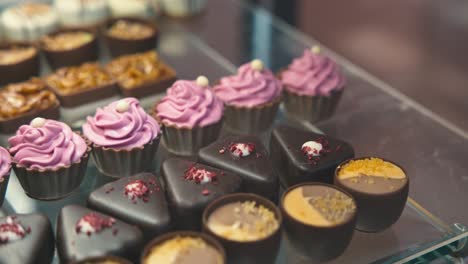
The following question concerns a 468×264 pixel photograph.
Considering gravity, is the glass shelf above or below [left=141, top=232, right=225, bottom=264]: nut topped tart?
below

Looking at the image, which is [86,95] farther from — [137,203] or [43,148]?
[137,203]

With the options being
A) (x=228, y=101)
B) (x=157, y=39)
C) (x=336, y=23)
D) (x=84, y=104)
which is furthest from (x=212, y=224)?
(x=336, y=23)

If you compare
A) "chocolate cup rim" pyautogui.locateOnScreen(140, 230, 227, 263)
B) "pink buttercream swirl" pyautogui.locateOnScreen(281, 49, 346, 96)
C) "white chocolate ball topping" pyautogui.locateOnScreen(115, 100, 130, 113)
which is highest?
"white chocolate ball topping" pyautogui.locateOnScreen(115, 100, 130, 113)

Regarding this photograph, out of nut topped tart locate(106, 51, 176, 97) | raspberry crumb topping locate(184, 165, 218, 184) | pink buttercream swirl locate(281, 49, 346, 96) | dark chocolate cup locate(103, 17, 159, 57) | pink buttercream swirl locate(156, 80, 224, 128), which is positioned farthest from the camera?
dark chocolate cup locate(103, 17, 159, 57)

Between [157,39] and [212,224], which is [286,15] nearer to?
[157,39]

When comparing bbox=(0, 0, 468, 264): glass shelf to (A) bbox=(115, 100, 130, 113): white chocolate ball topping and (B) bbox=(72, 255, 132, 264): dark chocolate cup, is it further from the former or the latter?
(B) bbox=(72, 255, 132, 264): dark chocolate cup

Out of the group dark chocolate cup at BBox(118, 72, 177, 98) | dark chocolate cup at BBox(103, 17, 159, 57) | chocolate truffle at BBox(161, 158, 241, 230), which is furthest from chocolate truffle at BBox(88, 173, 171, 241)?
dark chocolate cup at BBox(103, 17, 159, 57)
